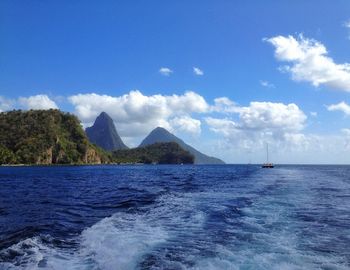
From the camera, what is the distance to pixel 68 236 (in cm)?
1920

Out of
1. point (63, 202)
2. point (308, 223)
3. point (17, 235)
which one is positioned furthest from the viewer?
point (63, 202)

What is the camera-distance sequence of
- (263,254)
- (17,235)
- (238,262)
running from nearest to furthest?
(238,262)
(263,254)
(17,235)

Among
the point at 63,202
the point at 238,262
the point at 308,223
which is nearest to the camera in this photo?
the point at 238,262

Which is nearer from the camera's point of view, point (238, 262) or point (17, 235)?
point (238, 262)

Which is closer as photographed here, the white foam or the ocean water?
the ocean water

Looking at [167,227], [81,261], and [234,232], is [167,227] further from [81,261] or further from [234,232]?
[81,261]

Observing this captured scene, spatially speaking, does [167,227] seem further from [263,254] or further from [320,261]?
[320,261]

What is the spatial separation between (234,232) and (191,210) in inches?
337

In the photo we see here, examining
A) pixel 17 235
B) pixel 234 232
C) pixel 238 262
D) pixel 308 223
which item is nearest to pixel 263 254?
pixel 238 262

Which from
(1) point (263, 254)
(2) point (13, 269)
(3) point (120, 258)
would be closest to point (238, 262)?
(1) point (263, 254)

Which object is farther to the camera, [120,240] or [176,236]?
[176,236]

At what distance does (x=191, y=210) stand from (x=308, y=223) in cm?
851

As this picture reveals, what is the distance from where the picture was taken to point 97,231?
20312mm

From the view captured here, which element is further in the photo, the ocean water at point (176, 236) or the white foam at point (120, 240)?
the white foam at point (120, 240)
